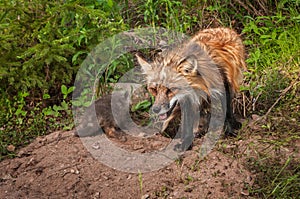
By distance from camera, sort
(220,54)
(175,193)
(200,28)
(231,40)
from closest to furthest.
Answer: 1. (175,193)
2. (220,54)
3. (231,40)
4. (200,28)

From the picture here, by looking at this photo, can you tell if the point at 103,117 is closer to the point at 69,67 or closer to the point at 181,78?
the point at 69,67

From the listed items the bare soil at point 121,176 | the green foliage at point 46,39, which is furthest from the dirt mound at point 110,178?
the green foliage at point 46,39

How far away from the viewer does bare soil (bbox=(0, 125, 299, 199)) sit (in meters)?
3.74

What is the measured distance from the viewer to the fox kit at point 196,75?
410 centimetres

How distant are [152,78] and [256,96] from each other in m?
1.44

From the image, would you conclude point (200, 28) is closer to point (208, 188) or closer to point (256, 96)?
point (256, 96)

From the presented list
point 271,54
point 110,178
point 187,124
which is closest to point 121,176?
point 110,178

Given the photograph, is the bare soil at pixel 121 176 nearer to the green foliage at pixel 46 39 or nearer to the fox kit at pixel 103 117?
the fox kit at pixel 103 117

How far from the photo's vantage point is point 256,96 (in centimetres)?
496

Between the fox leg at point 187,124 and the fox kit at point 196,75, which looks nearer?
the fox kit at point 196,75

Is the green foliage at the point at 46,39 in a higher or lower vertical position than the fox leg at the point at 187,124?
higher

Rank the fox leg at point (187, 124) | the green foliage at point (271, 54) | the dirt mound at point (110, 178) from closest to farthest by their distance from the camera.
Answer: the dirt mound at point (110, 178)
the fox leg at point (187, 124)
the green foliage at point (271, 54)

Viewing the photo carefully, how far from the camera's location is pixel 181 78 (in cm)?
411

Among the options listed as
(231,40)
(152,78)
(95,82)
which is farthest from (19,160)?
(231,40)
